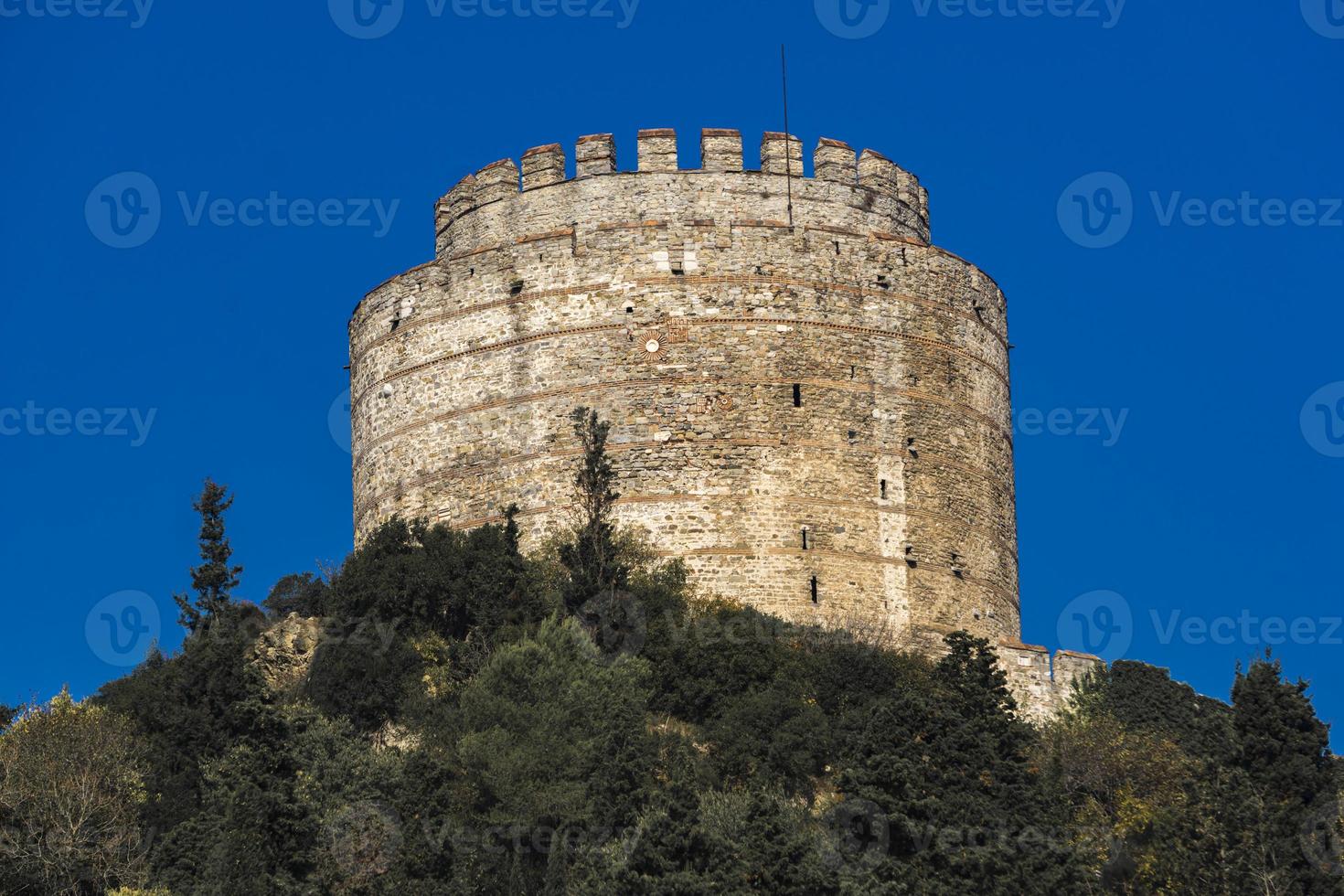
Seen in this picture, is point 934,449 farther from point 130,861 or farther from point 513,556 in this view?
point 130,861

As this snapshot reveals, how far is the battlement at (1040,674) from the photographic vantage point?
46.2 meters

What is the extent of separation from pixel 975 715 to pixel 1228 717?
4.49 metres

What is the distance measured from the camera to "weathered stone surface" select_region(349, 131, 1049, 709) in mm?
45656

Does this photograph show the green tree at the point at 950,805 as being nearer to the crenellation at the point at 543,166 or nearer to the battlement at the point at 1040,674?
the battlement at the point at 1040,674

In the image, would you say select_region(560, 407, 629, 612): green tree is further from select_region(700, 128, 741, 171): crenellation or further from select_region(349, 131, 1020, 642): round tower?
select_region(700, 128, 741, 171): crenellation

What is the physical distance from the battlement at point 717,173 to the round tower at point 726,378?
0.16 ft

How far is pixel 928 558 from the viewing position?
4650 centimetres

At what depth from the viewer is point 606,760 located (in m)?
37.3

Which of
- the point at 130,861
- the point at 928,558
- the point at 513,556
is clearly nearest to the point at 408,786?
the point at 130,861

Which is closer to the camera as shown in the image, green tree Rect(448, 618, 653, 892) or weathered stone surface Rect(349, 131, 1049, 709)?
green tree Rect(448, 618, 653, 892)

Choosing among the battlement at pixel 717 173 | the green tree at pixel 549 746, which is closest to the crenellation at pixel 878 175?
Result: the battlement at pixel 717 173

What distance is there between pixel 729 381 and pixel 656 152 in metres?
5.00

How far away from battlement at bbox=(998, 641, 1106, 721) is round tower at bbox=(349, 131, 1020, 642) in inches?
35.6

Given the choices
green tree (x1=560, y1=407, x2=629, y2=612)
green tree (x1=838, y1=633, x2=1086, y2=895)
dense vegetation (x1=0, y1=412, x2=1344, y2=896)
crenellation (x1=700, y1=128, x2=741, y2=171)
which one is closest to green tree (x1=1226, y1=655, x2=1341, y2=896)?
dense vegetation (x1=0, y1=412, x2=1344, y2=896)
